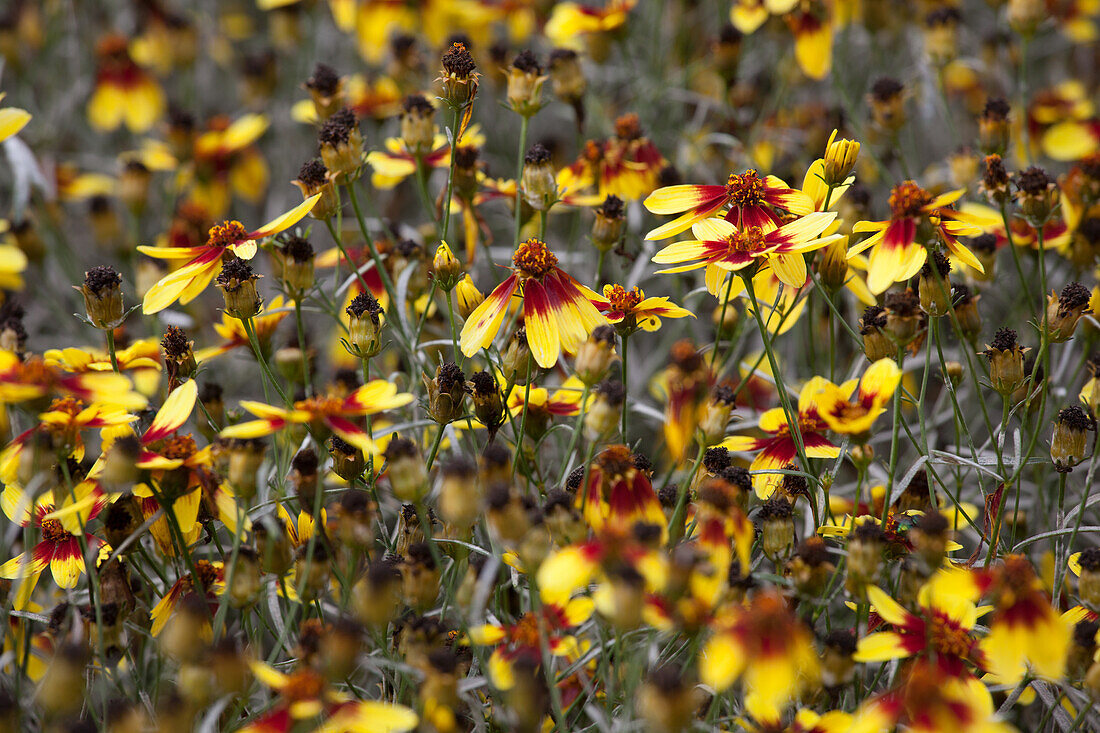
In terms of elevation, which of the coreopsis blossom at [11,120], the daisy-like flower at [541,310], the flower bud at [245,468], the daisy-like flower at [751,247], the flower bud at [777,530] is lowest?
the flower bud at [777,530]

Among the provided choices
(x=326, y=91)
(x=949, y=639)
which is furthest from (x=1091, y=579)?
(x=326, y=91)

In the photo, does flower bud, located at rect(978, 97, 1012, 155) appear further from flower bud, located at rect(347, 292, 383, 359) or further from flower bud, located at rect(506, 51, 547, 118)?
flower bud, located at rect(347, 292, 383, 359)

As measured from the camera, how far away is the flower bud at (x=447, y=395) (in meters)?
0.85

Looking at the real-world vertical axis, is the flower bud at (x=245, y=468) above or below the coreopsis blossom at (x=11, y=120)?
below

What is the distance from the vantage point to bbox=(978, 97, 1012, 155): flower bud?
125 centimetres

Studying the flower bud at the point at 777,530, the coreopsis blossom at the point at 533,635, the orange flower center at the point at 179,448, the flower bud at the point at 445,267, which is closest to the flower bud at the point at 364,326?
the flower bud at the point at 445,267

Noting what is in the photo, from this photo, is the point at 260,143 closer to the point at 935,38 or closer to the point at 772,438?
the point at 935,38

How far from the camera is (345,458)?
878 millimetres

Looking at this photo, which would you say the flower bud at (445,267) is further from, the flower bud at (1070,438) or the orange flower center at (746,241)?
the flower bud at (1070,438)

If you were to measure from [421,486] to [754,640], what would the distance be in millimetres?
280

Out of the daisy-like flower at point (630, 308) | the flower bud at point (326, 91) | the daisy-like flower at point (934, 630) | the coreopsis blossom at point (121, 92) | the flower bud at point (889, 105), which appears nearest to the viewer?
the daisy-like flower at point (934, 630)

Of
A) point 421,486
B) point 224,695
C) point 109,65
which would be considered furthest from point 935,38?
point 109,65

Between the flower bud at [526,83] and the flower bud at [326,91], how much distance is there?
0.25 m

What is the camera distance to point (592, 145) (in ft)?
4.15
